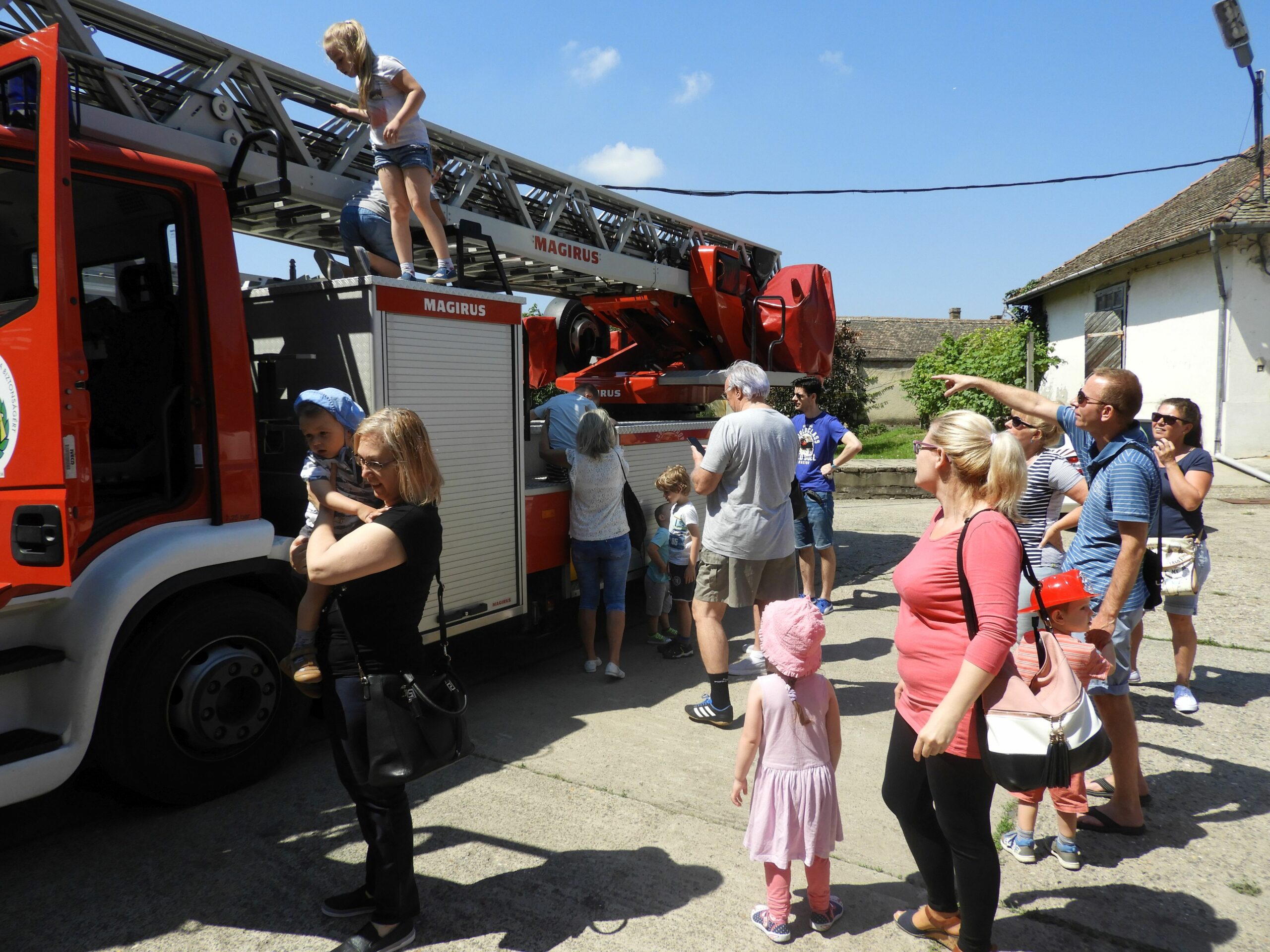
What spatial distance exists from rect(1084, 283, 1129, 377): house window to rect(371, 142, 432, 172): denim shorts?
1790 centimetres

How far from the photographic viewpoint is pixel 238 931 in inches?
109

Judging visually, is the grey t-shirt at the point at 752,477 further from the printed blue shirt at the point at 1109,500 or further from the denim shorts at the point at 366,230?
the denim shorts at the point at 366,230

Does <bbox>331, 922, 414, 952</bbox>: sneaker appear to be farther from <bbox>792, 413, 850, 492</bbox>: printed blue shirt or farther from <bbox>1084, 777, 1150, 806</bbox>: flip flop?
<bbox>792, 413, 850, 492</bbox>: printed blue shirt

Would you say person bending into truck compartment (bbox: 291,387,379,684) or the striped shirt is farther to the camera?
the striped shirt

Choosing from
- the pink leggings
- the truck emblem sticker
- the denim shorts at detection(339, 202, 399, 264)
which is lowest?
the pink leggings

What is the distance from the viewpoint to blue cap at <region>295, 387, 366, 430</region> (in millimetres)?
3451

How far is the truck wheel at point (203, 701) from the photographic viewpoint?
A: 131 inches

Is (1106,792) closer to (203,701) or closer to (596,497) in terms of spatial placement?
(596,497)

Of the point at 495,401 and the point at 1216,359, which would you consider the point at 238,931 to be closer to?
the point at 495,401

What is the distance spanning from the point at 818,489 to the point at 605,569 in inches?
82.8

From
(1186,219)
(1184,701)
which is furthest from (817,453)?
(1186,219)

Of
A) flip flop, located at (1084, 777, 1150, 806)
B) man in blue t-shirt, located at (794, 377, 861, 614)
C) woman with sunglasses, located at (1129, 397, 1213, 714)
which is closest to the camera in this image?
flip flop, located at (1084, 777, 1150, 806)

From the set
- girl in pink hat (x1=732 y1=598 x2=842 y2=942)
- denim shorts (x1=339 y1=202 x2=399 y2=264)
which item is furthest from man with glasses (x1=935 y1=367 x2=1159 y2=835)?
denim shorts (x1=339 y1=202 x2=399 y2=264)

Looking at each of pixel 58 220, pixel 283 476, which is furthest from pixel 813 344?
pixel 58 220
